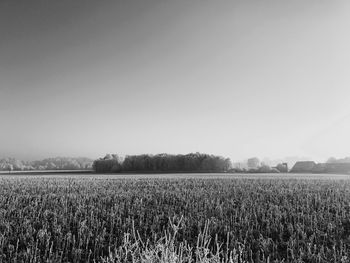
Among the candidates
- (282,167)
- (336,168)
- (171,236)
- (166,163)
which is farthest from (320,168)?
(171,236)

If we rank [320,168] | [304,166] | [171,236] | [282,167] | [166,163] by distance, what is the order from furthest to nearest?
[304,166], [166,163], [282,167], [320,168], [171,236]

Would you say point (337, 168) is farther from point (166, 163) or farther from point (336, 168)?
point (166, 163)

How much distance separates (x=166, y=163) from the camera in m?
112

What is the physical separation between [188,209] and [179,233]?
4.24m

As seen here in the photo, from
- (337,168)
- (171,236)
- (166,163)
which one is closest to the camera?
(171,236)

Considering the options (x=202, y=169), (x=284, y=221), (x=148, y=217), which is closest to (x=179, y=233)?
(x=148, y=217)

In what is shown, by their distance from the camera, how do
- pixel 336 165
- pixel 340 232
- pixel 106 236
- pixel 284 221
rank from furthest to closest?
pixel 336 165, pixel 284 221, pixel 340 232, pixel 106 236

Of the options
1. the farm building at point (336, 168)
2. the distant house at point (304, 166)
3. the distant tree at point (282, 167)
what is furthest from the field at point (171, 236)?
the distant house at point (304, 166)

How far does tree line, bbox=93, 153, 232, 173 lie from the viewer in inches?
4203

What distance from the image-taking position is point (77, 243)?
30.6 ft

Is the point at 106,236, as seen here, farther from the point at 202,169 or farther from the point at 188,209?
the point at 202,169

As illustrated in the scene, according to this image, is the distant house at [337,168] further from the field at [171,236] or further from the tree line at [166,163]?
the field at [171,236]

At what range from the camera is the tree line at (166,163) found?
350ft

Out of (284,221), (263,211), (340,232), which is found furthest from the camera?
(263,211)
